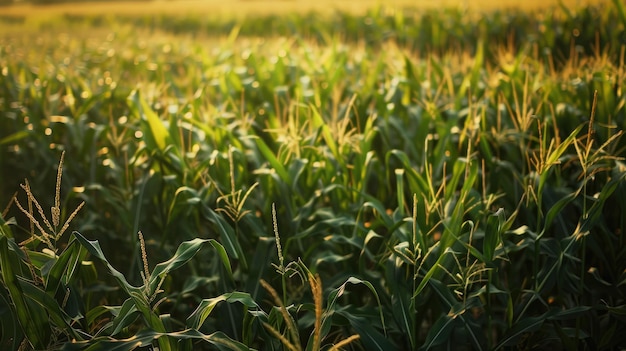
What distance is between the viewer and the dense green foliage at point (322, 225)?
2.06 metres

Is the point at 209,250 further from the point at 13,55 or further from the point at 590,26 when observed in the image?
the point at 590,26

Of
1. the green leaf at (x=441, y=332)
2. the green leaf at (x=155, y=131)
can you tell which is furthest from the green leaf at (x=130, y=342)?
the green leaf at (x=155, y=131)

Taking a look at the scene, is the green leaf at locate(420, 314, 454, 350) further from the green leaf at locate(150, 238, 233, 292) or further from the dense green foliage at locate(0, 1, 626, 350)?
the green leaf at locate(150, 238, 233, 292)

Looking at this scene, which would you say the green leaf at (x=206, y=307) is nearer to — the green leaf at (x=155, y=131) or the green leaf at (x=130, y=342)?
the green leaf at (x=130, y=342)

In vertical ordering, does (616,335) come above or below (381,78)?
below

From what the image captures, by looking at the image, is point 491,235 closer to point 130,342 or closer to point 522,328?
point 522,328

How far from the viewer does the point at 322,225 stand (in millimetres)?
2738

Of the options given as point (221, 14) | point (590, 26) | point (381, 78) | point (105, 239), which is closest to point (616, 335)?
point (105, 239)

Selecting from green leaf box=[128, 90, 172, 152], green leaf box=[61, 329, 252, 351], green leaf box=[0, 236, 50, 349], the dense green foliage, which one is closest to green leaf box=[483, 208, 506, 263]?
the dense green foliage

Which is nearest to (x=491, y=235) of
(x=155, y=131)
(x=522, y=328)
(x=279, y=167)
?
(x=522, y=328)

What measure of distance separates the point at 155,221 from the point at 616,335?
2.36 m

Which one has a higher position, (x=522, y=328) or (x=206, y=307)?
(x=206, y=307)

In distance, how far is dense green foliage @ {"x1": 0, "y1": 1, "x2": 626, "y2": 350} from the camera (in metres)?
2.06

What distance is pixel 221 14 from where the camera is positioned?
Result: 18.5 m
